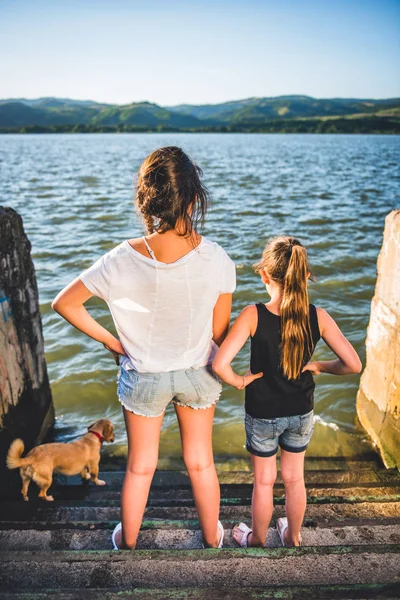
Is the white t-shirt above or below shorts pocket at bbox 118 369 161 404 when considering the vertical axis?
above

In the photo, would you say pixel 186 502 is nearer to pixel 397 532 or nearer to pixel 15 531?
pixel 15 531

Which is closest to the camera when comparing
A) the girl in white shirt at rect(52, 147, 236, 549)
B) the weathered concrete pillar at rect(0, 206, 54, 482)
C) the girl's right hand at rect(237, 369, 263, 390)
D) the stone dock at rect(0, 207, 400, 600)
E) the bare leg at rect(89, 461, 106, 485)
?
the stone dock at rect(0, 207, 400, 600)

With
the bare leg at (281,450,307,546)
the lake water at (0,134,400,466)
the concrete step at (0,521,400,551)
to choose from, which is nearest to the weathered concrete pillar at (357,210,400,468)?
the lake water at (0,134,400,466)

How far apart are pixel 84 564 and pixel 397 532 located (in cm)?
163

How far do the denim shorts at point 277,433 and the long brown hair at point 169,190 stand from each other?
1148 mm

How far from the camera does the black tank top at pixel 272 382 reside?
2.58 metres

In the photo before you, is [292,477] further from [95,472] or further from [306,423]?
[95,472]

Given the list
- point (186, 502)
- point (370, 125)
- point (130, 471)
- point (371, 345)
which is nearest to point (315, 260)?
point (371, 345)

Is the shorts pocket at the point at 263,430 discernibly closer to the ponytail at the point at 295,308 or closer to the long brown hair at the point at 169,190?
the ponytail at the point at 295,308

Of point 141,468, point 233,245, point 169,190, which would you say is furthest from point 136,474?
point 233,245

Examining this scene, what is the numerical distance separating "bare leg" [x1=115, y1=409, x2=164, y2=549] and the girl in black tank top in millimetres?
506

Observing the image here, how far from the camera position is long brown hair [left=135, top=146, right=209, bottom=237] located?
2.18m

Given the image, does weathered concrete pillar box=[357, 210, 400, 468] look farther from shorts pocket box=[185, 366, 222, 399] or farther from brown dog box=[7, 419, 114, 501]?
brown dog box=[7, 419, 114, 501]

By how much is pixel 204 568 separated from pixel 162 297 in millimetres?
1230
